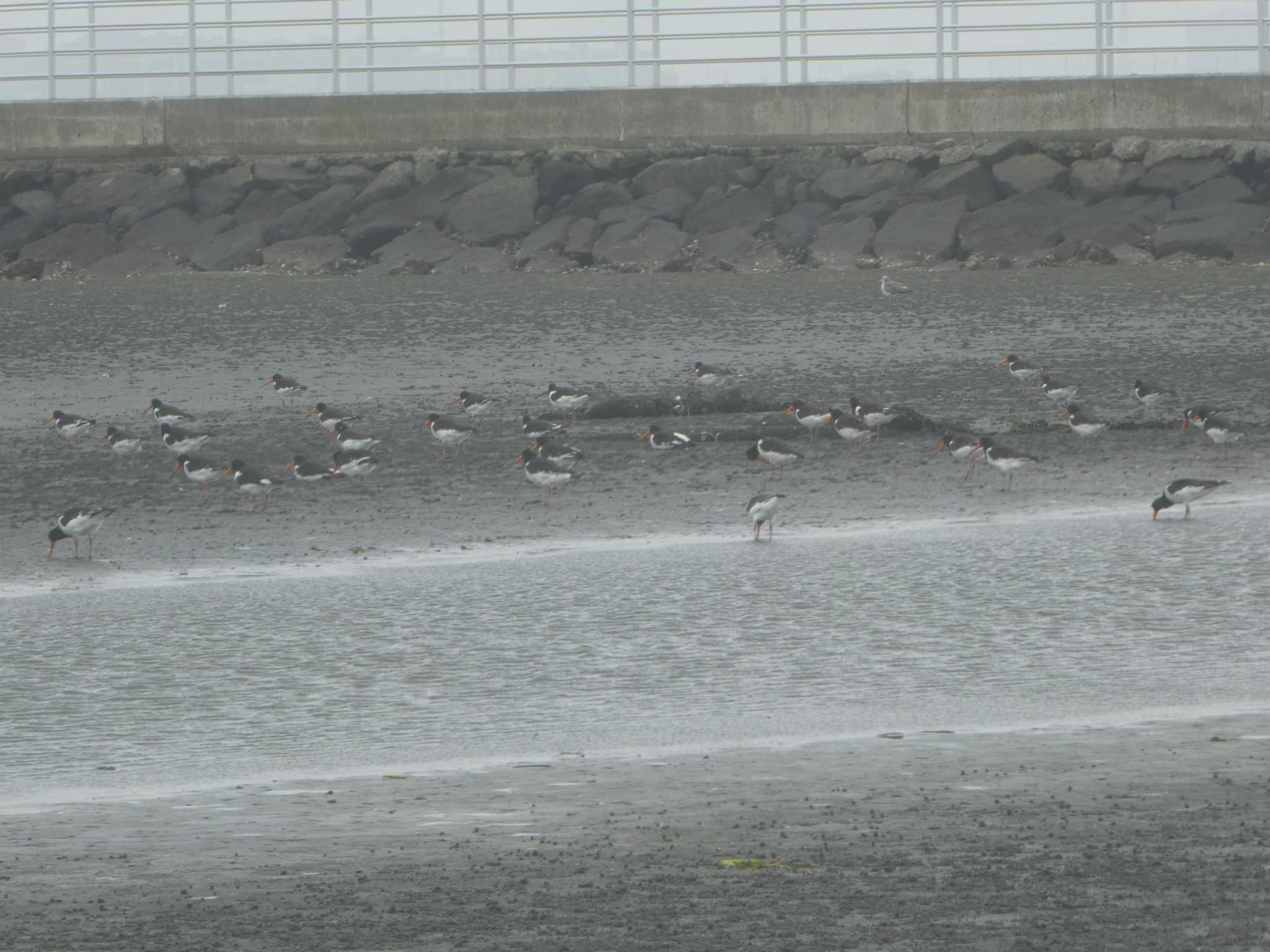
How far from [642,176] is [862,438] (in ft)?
67.4

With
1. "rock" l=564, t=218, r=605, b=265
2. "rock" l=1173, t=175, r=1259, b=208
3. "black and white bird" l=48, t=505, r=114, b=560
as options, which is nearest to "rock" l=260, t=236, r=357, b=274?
"rock" l=564, t=218, r=605, b=265

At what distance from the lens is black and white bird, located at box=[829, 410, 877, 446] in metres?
18.5

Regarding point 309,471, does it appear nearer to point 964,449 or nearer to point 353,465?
point 353,465

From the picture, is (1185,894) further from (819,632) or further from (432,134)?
(432,134)

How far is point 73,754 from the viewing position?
30.7ft

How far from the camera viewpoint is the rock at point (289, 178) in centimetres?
4075

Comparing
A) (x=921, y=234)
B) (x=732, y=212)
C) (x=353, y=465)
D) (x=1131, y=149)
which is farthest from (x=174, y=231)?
(x=353, y=465)

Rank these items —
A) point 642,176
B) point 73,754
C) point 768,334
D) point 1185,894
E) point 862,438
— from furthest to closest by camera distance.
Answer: point 642,176
point 768,334
point 862,438
point 73,754
point 1185,894

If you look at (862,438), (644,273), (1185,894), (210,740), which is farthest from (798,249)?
(1185,894)

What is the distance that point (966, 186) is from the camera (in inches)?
1439

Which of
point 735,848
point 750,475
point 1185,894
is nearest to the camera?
point 1185,894

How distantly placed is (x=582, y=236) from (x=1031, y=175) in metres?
8.36

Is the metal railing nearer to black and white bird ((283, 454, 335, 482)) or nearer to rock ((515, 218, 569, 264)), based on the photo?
rock ((515, 218, 569, 264))

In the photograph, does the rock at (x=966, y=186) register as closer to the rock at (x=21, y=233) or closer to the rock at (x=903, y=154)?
the rock at (x=903, y=154)
